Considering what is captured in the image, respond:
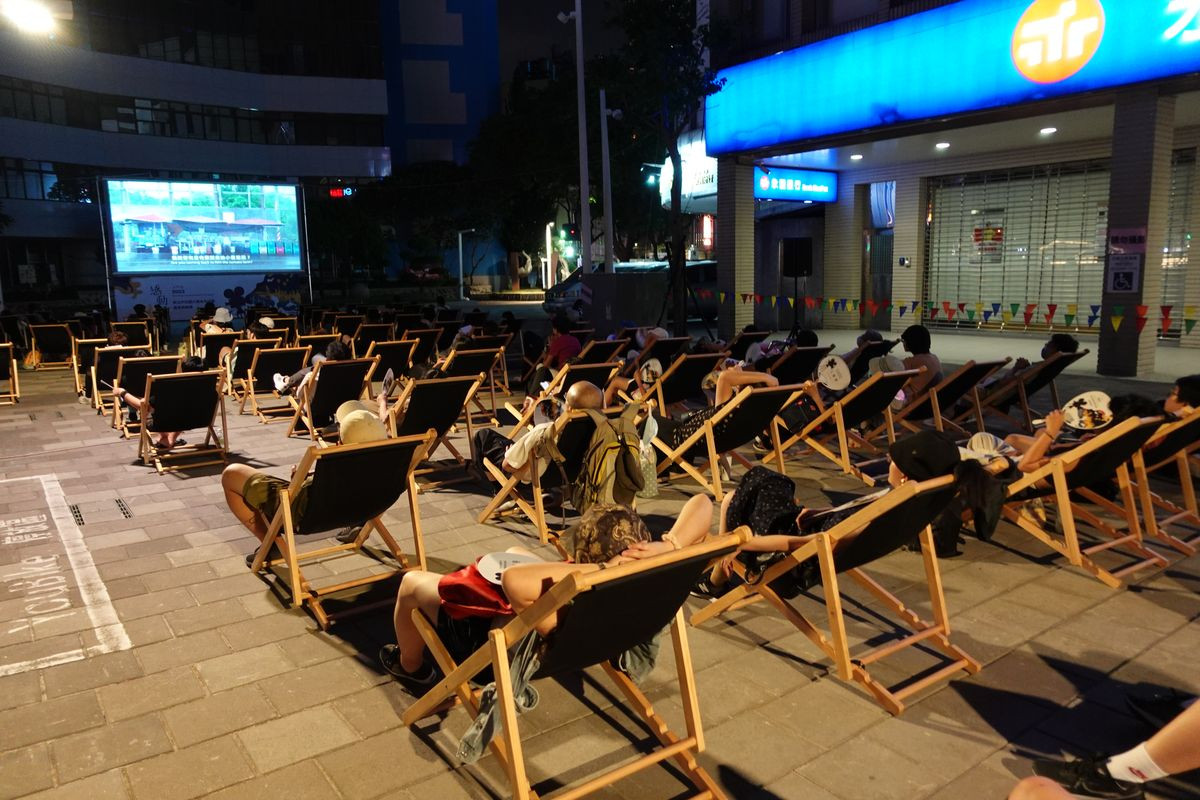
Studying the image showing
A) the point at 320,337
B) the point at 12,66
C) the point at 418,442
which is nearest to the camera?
the point at 418,442

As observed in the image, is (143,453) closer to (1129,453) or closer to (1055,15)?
(1129,453)

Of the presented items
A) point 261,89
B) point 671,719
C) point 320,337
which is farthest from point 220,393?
point 261,89

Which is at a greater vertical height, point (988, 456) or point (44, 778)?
point (988, 456)

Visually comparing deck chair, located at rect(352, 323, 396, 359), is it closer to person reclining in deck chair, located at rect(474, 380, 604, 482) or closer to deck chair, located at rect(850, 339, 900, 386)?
deck chair, located at rect(850, 339, 900, 386)

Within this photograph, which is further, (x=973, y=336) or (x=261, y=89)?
(x=261, y=89)

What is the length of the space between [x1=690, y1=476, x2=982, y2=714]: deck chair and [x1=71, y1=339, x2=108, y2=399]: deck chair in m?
10.4

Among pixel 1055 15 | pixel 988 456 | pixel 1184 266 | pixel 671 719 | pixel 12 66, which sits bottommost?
pixel 671 719

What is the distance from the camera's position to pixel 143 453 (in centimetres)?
733

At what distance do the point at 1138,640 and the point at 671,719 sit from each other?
2.14 m

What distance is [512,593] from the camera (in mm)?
2480

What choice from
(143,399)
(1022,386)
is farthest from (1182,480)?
(143,399)

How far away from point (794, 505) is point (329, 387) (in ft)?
17.0

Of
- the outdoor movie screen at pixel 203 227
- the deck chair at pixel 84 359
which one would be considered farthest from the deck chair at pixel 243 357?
the outdoor movie screen at pixel 203 227

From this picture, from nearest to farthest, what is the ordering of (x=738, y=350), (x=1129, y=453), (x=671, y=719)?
(x=671, y=719) → (x=1129, y=453) → (x=738, y=350)
